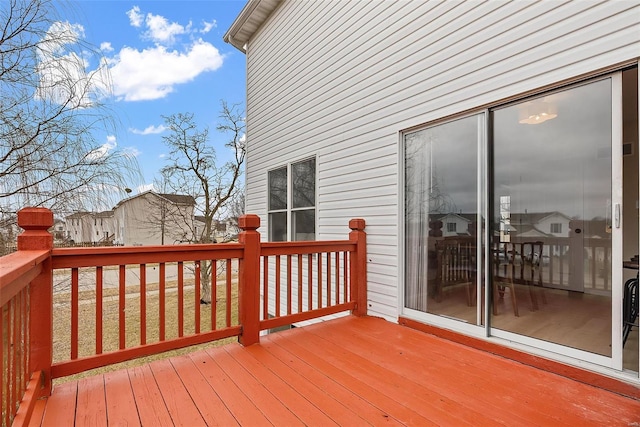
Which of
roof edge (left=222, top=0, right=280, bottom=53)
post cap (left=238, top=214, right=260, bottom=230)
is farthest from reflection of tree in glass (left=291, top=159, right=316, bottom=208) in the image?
roof edge (left=222, top=0, right=280, bottom=53)

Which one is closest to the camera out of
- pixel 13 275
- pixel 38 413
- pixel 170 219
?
pixel 13 275

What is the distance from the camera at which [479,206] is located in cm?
265

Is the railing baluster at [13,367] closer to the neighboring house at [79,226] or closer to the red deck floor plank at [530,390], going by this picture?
the neighboring house at [79,226]

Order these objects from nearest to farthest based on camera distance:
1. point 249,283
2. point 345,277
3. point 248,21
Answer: point 249,283, point 345,277, point 248,21

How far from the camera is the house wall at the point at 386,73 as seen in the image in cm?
216

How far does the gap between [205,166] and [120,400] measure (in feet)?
28.9

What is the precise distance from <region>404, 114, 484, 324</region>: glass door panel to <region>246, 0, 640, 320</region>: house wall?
0.50 feet

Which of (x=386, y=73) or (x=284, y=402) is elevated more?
(x=386, y=73)

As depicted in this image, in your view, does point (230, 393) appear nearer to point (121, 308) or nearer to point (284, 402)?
point (284, 402)

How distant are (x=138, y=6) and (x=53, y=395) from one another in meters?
4.71

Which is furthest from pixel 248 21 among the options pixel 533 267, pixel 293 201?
pixel 533 267

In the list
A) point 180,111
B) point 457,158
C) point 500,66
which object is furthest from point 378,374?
point 180,111

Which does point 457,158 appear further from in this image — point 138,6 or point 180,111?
A: point 180,111

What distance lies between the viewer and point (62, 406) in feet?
5.83
